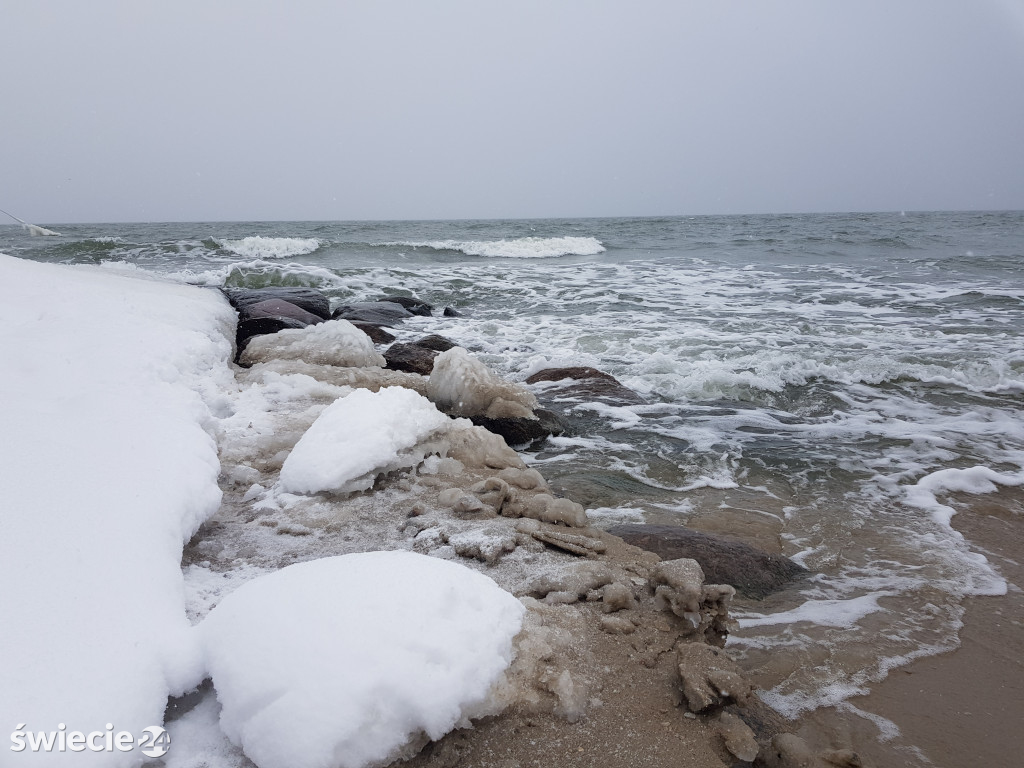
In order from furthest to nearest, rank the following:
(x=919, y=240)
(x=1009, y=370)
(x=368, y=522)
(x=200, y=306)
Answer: (x=919, y=240) < (x=1009, y=370) < (x=200, y=306) < (x=368, y=522)

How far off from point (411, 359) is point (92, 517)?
3982 millimetres

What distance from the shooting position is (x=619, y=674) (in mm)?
1725

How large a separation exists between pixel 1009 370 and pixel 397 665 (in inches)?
283

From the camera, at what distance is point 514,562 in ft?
7.36

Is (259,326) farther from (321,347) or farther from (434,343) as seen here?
(434,343)

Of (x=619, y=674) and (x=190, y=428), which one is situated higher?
(x=190, y=428)

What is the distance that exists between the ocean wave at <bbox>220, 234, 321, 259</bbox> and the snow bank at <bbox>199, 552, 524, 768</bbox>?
1955 cm

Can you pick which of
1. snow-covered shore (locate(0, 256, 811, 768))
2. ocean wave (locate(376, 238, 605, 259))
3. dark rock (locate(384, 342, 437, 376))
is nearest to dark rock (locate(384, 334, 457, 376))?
dark rock (locate(384, 342, 437, 376))

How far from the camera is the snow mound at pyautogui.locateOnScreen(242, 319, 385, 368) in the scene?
5102mm

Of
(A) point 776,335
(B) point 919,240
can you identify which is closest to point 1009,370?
(A) point 776,335

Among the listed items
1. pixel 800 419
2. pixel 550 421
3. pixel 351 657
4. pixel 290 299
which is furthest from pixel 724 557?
pixel 290 299

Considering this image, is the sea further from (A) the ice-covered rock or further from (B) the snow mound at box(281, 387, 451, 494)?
(B) the snow mound at box(281, 387, 451, 494)

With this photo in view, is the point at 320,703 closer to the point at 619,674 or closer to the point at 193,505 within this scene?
the point at 619,674

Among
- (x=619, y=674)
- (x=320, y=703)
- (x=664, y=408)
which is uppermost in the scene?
(x=320, y=703)
